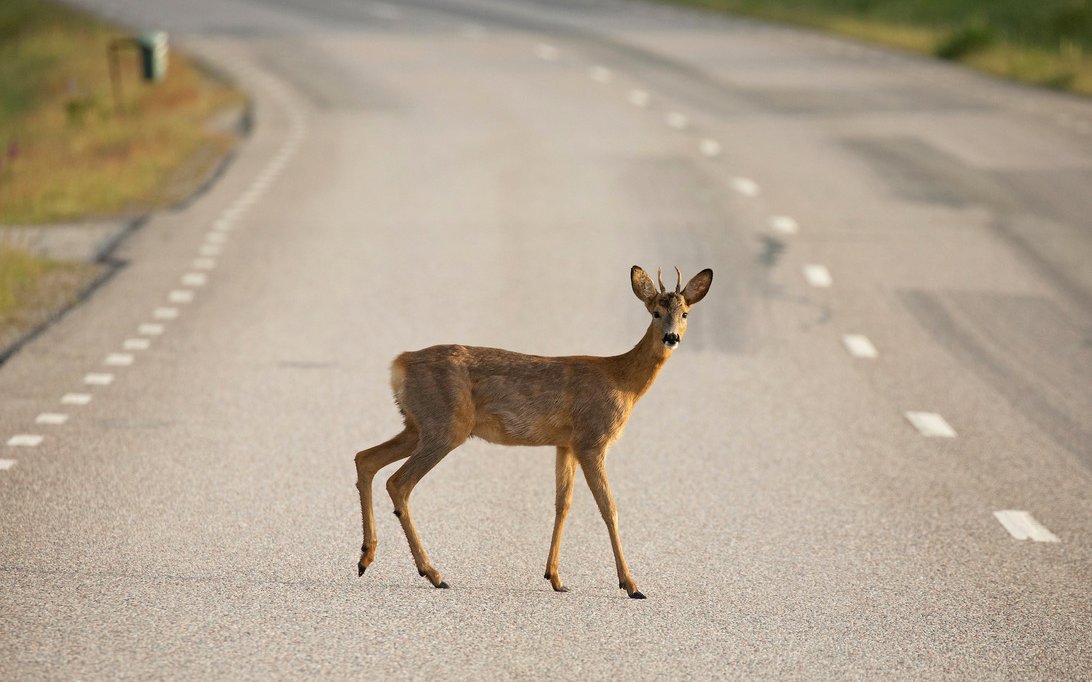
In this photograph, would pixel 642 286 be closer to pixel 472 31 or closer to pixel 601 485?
pixel 601 485

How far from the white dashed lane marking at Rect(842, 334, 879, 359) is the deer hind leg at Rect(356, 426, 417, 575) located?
23.0ft

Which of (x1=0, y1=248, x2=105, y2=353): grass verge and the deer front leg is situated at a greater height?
the deer front leg

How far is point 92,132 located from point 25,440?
16.5 m

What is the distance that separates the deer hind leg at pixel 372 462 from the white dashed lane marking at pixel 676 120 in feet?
64.4

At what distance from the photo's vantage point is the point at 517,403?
27.1 ft

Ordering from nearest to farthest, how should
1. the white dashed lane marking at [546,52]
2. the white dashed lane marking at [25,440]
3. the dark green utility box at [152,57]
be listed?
the white dashed lane marking at [25,440] → the dark green utility box at [152,57] → the white dashed lane marking at [546,52]

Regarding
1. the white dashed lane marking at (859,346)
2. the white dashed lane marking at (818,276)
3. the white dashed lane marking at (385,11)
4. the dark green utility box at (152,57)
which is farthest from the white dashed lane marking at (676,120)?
the white dashed lane marking at (385,11)

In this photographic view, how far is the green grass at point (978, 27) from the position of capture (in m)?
34.4

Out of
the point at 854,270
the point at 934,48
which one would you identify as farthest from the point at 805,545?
the point at 934,48

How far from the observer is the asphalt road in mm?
8289

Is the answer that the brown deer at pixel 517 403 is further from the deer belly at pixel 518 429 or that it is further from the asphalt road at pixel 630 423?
the asphalt road at pixel 630 423

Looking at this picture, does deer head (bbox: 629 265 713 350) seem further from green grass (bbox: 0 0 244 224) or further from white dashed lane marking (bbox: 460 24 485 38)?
white dashed lane marking (bbox: 460 24 485 38)

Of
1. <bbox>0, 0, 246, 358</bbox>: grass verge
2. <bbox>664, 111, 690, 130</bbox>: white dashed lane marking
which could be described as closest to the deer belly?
<bbox>0, 0, 246, 358</bbox>: grass verge

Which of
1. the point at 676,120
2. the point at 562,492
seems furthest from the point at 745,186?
the point at 562,492
